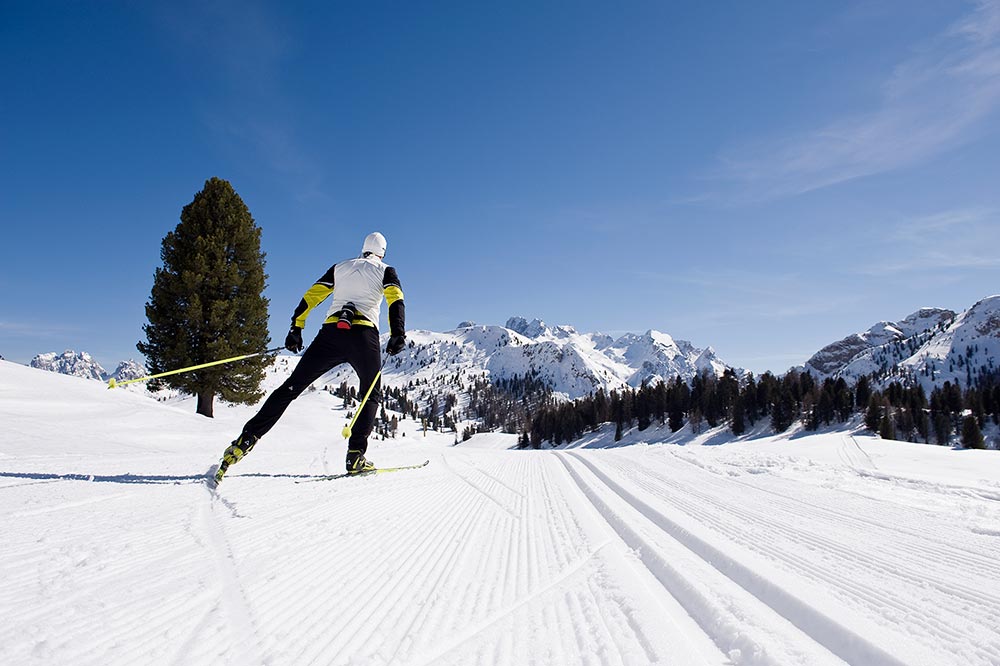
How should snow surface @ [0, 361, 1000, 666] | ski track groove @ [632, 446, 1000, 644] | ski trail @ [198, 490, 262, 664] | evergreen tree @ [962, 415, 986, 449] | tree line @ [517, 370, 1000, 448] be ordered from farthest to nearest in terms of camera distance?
tree line @ [517, 370, 1000, 448] < evergreen tree @ [962, 415, 986, 449] < ski track groove @ [632, 446, 1000, 644] < snow surface @ [0, 361, 1000, 666] < ski trail @ [198, 490, 262, 664]

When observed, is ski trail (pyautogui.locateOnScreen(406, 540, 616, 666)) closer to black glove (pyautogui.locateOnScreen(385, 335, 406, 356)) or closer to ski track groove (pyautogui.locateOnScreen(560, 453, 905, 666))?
ski track groove (pyautogui.locateOnScreen(560, 453, 905, 666))

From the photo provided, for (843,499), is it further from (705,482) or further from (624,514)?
(624,514)

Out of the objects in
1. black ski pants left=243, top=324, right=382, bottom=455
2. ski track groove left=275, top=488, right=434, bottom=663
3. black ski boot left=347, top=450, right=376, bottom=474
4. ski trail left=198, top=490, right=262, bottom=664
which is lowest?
ski track groove left=275, top=488, right=434, bottom=663

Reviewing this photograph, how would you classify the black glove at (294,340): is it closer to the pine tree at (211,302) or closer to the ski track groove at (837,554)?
the ski track groove at (837,554)

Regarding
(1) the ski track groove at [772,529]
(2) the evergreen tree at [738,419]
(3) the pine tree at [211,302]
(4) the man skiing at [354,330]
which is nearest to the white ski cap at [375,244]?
(4) the man skiing at [354,330]

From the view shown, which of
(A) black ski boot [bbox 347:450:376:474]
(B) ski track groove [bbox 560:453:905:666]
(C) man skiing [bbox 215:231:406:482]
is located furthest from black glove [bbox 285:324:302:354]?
(B) ski track groove [bbox 560:453:905:666]

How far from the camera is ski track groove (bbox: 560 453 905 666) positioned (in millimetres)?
1647

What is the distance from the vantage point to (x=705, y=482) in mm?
6145

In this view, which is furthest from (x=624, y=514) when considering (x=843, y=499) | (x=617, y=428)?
(x=617, y=428)

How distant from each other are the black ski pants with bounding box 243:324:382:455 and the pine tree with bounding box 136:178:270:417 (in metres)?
11.5

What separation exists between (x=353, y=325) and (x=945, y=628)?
5.56m

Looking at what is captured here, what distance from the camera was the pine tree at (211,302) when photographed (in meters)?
15.2

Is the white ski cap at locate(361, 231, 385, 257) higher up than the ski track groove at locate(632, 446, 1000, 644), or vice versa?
the white ski cap at locate(361, 231, 385, 257)

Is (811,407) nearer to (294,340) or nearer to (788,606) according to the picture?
(294,340)
